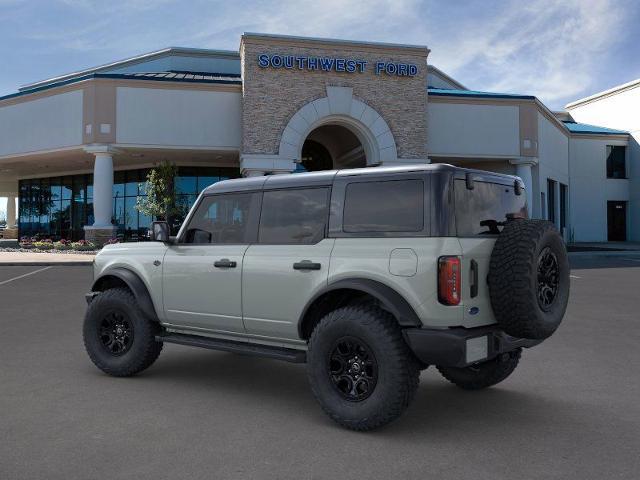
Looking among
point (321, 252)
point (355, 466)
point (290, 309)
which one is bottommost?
point (355, 466)

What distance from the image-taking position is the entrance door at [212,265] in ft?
17.5

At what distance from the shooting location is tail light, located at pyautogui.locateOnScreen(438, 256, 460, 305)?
4152 millimetres

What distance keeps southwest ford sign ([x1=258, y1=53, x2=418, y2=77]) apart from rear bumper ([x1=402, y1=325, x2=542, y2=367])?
25204 mm

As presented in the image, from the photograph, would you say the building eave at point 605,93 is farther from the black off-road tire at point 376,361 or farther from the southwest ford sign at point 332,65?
the black off-road tire at point 376,361

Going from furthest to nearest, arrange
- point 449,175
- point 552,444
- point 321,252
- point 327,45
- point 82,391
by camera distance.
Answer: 1. point 327,45
2. point 82,391
3. point 321,252
4. point 449,175
5. point 552,444

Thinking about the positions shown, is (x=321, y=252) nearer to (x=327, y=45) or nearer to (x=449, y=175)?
(x=449, y=175)

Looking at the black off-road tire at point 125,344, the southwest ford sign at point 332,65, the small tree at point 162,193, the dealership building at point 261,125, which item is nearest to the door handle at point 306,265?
the black off-road tire at point 125,344

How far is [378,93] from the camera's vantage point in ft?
95.2

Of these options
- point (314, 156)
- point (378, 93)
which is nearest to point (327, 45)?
point (378, 93)

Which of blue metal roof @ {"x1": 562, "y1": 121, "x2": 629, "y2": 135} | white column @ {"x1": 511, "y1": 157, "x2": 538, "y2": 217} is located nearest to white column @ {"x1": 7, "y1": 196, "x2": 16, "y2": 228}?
white column @ {"x1": 511, "y1": 157, "x2": 538, "y2": 217}

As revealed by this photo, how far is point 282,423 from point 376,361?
96 centimetres

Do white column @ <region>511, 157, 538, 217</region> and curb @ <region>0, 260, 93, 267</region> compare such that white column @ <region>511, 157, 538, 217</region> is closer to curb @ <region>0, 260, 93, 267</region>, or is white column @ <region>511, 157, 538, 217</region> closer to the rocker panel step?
curb @ <region>0, 260, 93, 267</region>

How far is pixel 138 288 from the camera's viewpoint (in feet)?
19.7

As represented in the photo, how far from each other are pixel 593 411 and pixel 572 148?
41.8 meters
